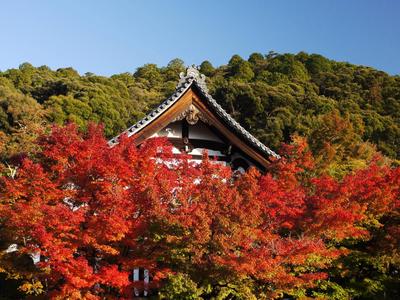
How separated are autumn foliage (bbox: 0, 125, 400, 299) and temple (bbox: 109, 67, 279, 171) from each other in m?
2.52

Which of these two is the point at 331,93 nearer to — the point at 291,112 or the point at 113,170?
the point at 291,112

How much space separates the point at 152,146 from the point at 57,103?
41620mm

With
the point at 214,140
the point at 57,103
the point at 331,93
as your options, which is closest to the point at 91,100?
the point at 57,103

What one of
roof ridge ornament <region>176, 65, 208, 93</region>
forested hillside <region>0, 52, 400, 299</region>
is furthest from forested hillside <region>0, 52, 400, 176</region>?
roof ridge ornament <region>176, 65, 208, 93</region>

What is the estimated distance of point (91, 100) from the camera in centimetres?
5253

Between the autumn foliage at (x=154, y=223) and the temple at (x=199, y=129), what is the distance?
2525 mm

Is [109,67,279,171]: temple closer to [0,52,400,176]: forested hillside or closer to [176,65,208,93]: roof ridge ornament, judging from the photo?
[176,65,208,93]: roof ridge ornament

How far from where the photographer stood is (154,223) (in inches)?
400

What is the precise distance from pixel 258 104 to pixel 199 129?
116ft

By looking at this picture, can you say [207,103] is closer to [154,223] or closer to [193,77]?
[193,77]

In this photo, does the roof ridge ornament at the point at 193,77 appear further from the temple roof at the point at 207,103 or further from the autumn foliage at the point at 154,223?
the autumn foliage at the point at 154,223

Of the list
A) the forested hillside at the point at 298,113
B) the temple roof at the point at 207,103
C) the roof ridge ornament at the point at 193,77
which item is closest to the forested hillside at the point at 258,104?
the forested hillside at the point at 298,113

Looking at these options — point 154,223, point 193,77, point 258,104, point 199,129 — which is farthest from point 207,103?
point 258,104

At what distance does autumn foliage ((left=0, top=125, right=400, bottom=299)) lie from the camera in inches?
385
